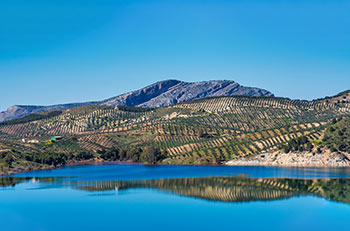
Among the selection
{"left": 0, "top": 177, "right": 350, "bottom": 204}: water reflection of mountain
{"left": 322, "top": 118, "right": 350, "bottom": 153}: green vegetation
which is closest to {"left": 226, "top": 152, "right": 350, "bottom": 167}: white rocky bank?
{"left": 322, "top": 118, "right": 350, "bottom": 153}: green vegetation

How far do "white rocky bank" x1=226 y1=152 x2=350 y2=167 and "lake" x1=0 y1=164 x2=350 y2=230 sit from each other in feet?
40.4

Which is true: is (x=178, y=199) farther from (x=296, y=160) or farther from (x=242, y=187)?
(x=296, y=160)

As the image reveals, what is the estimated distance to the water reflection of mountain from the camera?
83.5 metres

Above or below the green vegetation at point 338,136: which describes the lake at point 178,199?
below

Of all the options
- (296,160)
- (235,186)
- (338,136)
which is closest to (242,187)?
(235,186)

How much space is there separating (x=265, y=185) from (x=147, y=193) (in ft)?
77.0

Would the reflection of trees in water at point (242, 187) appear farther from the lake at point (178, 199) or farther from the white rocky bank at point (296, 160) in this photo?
the white rocky bank at point (296, 160)

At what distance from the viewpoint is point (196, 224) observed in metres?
62.6

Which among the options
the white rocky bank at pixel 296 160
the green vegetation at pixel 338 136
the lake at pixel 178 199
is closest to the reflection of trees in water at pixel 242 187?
the lake at pixel 178 199

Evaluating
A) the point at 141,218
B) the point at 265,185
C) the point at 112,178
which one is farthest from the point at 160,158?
the point at 141,218

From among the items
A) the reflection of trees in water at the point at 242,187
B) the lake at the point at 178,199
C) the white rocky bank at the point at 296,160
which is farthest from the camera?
the white rocky bank at the point at 296,160

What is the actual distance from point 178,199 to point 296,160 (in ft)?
224

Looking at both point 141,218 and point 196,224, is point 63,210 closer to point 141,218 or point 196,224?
point 141,218

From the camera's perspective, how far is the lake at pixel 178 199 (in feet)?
209
